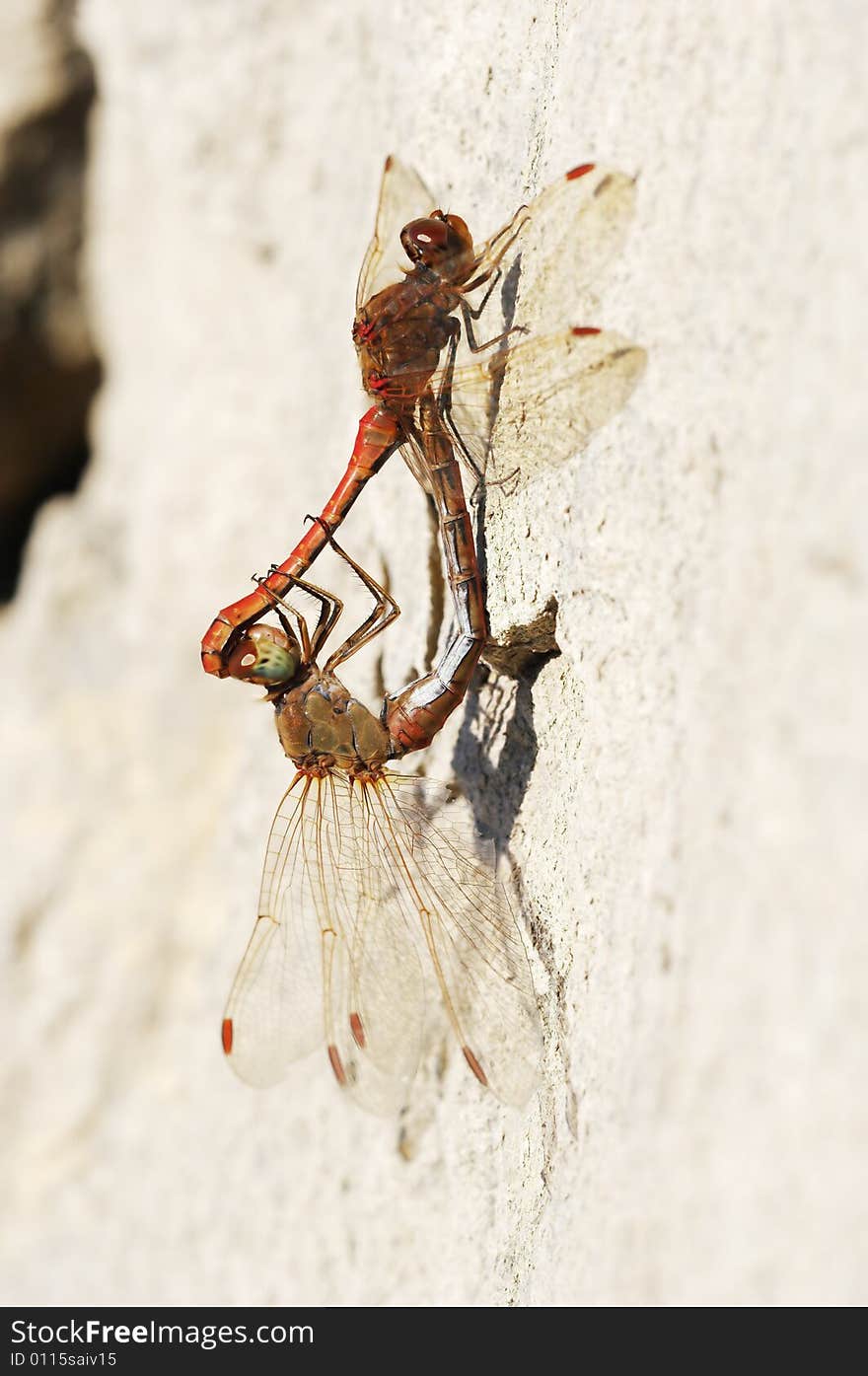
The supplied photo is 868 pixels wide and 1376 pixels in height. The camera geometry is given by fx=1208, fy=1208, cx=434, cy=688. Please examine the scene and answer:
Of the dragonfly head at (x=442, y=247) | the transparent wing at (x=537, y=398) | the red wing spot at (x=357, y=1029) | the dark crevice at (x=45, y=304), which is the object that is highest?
the dark crevice at (x=45, y=304)

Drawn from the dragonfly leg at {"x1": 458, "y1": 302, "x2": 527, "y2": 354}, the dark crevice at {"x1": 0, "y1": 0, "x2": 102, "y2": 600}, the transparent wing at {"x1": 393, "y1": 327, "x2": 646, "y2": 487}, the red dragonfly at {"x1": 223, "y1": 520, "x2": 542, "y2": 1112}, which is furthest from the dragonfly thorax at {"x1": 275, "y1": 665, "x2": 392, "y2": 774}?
the dark crevice at {"x1": 0, "y1": 0, "x2": 102, "y2": 600}

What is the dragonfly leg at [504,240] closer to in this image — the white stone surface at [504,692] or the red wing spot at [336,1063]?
the white stone surface at [504,692]

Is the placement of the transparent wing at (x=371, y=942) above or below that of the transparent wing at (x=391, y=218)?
below

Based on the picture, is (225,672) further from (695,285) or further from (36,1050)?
(36,1050)

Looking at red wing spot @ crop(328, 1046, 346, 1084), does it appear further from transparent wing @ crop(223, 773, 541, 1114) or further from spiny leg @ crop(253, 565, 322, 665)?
spiny leg @ crop(253, 565, 322, 665)

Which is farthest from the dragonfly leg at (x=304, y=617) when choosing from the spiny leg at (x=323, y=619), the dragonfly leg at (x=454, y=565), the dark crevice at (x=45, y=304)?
the dark crevice at (x=45, y=304)
